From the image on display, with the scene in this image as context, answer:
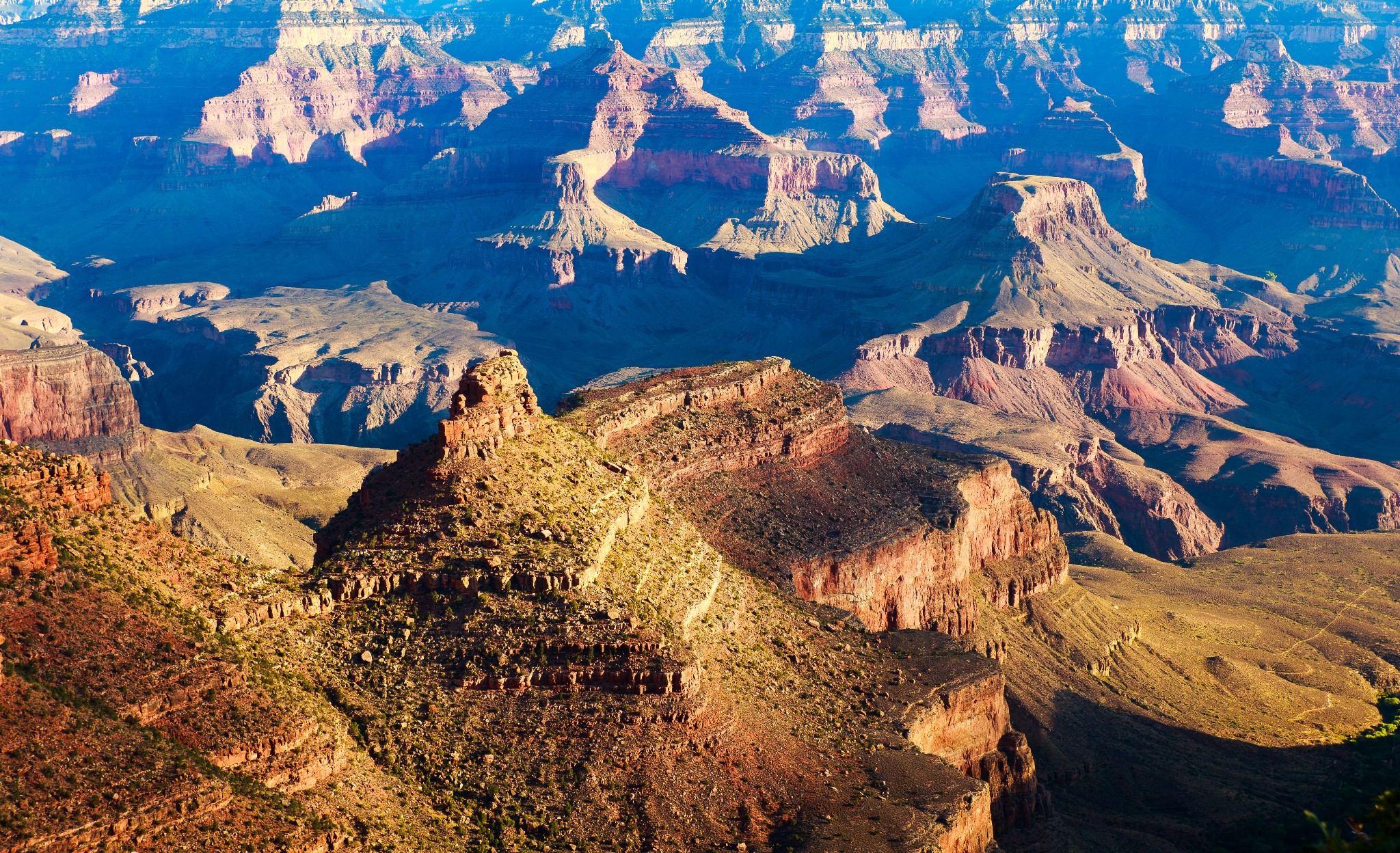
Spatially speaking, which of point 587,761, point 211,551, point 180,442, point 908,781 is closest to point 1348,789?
point 908,781

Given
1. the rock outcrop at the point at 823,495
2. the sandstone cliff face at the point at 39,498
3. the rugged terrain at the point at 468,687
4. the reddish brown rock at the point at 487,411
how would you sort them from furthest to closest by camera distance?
the rock outcrop at the point at 823,495 → the reddish brown rock at the point at 487,411 → the sandstone cliff face at the point at 39,498 → the rugged terrain at the point at 468,687

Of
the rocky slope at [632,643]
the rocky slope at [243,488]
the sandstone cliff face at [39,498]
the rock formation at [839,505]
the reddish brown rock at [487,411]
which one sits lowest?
the rocky slope at [243,488]

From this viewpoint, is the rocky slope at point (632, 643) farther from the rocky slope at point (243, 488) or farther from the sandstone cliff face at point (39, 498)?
the rocky slope at point (243, 488)

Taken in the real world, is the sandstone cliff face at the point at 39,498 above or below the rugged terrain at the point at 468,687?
above

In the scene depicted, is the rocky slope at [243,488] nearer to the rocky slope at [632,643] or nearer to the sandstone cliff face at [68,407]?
the sandstone cliff face at [68,407]

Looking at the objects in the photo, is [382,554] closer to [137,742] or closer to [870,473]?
[137,742]

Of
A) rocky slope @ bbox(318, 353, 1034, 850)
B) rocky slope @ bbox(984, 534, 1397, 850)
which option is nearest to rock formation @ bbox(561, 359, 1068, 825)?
rocky slope @ bbox(984, 534, 1397, 850)

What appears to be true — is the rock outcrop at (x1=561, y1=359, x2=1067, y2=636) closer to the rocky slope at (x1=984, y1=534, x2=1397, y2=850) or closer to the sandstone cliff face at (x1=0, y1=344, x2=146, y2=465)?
the rocky slope at (x1=984, y1=534, x2=1397, y2=850)

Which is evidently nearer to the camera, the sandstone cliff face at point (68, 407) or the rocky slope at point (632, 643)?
the rocky slope at point (632, 643)

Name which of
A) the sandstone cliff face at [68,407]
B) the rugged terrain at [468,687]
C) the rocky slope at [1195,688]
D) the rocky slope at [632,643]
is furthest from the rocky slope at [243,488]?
the rocky slope at [1195,688]


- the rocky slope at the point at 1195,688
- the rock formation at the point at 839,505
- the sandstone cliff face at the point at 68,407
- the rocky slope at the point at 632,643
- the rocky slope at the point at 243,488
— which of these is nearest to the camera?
the rocky slope at the point at 632,643
